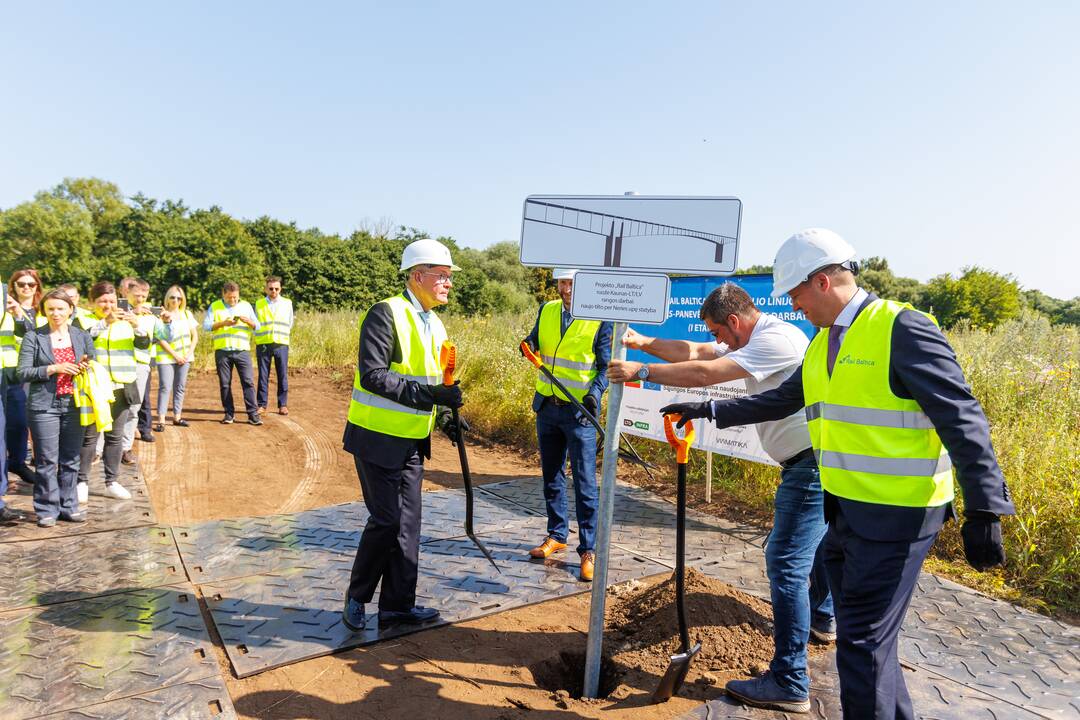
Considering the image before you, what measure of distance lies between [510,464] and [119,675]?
514 centimetres

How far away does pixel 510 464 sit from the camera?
313 inches

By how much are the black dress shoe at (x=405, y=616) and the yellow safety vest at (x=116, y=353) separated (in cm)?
385

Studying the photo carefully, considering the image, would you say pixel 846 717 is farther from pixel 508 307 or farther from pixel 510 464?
pixel 508 307

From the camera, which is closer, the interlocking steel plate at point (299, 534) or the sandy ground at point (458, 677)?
the sandy ground at point (458, 677)

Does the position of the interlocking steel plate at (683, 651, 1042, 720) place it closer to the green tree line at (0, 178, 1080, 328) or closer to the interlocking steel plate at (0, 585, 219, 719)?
the interlocking steel plate at (0, 585, 219, 719)

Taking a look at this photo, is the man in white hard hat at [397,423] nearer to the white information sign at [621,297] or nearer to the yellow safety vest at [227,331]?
the white information sign at [621,297]

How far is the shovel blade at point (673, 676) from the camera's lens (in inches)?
117

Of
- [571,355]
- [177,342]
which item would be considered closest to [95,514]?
[177,342]

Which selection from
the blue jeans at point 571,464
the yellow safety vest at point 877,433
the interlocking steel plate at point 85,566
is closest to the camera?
the yellow safety vest at point 877,433

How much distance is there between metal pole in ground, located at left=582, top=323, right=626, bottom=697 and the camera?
302 centimetres

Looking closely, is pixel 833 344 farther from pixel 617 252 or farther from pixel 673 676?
pixel 673 676

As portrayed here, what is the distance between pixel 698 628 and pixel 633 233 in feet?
7.26

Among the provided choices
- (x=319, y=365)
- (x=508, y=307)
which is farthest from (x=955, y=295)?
(x=319, y=365)

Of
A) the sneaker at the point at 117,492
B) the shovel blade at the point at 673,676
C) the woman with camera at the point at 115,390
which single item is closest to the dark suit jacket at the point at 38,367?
the woman with camera at the point at 115,390
